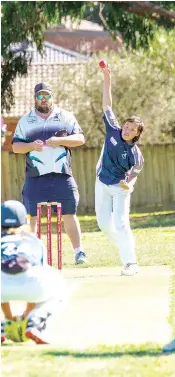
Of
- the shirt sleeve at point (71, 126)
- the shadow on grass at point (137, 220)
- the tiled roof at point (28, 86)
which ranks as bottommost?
the shadow on grass at point (137, 220)

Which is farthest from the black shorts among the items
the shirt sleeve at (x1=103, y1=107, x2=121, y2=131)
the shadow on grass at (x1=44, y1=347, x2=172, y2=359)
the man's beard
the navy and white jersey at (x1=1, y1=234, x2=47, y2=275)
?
the shadow on grass at (x1=44, y1=347, x2=172, y2=359)

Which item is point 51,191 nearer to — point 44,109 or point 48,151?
point 48,151

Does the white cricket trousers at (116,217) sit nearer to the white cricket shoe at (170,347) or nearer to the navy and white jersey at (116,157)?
the navy and white jersey at (116,157)

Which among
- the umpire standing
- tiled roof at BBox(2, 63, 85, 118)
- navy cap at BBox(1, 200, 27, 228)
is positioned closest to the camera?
navy cap at BBox(1, 200, 27, 228)

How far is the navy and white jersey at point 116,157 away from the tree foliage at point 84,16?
38.1 feet

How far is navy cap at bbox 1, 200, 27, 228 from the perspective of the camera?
8.78 metres

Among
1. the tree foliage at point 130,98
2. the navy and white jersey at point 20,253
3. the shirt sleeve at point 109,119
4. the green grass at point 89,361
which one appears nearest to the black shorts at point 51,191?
the shirt sleeve at point 109,119

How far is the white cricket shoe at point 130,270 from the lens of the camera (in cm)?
1287

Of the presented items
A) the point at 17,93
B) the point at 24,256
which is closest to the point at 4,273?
the point at 24,256

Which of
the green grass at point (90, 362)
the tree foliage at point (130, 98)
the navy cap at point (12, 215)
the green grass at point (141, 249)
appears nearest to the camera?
the green grass at point (90, 362)

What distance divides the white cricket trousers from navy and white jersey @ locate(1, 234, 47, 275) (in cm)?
436

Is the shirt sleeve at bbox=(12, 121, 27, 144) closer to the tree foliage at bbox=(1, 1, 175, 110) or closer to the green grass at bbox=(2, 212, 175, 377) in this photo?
the green grass at bbox=(2, 212, 175, 377)

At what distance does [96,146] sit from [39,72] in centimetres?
1098

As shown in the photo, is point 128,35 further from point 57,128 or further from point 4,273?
point 4,273
